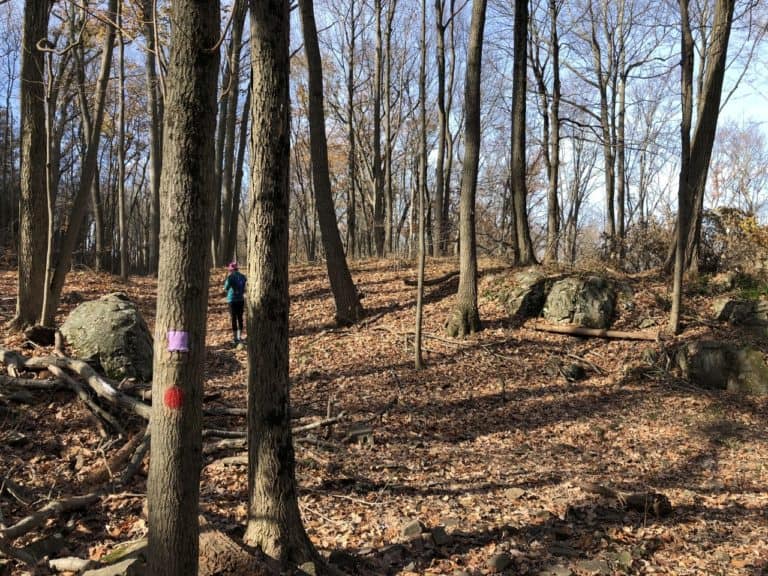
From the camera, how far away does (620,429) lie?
323 inches

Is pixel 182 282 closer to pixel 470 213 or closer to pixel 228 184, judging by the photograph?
pixel 470 213

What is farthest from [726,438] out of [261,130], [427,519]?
[261,130]

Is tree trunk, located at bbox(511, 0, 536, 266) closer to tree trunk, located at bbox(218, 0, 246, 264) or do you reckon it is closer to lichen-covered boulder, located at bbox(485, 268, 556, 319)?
lichen-covered boulder, located at bbox(485, 268, 556, 319)

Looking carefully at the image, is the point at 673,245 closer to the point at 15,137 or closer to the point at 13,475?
the point at 13,475

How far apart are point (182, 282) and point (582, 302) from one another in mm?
10427

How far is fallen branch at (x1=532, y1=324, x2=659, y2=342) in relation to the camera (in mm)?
11078

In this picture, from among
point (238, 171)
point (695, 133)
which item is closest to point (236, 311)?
point (695, 133)

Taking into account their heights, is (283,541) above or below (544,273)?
below

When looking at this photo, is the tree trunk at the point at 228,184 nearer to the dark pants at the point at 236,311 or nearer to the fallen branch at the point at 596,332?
the dark pants at the point at 236,311

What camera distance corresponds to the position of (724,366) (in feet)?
32.1

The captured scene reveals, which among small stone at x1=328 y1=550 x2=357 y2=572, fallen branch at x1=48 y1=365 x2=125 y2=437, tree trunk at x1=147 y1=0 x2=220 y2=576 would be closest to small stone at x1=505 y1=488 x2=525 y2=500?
small stone at x1=328 y1=550 x2=357 y2=572

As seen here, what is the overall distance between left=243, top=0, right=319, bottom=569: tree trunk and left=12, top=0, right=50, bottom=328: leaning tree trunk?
6728 millimetres

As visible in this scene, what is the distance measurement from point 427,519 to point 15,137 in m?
37.6

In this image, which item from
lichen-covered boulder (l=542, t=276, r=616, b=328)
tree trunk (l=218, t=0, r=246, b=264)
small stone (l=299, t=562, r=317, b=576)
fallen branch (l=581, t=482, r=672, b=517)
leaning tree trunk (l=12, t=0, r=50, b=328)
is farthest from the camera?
tree trunk (l=218, t=0, r=246, b=264)
